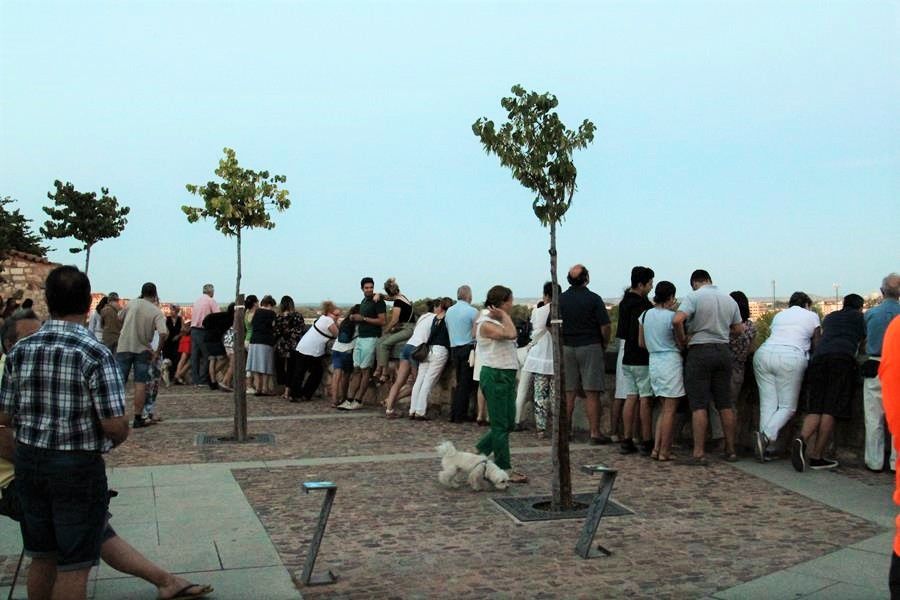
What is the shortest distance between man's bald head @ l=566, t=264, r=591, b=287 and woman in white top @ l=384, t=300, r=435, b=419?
10.3 ft

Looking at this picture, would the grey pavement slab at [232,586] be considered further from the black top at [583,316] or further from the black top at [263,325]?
the black top at [263,325]

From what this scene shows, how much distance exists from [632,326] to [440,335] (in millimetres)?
3634

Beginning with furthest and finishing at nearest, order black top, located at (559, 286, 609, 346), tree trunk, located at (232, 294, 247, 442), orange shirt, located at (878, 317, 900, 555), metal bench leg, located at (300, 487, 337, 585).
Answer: tree trunk, located at (232, 294, 247, 442), black top, located at (559, 286, 609, 346), metal bench leg, located at (300, 487, 337, 585), orange shirt, located at (878, 317, 900, 555)

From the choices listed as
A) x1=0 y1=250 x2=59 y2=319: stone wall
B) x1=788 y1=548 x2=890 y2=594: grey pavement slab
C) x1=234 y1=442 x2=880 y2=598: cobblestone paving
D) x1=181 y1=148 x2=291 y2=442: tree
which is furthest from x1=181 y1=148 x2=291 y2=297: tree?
x1=0 y1=250 x2=59 y2=319: stone wall

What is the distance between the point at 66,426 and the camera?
3953 mm

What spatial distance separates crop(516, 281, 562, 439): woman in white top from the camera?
10.6m

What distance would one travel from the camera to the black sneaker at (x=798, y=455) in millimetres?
8492

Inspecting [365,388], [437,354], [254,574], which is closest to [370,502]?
[254,574]

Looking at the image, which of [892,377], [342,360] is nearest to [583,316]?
[342,360]

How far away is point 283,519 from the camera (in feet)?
22.4

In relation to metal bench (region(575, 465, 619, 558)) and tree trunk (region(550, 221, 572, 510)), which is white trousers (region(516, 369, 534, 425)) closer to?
tree trunk (region(550, 221, 572, 510))

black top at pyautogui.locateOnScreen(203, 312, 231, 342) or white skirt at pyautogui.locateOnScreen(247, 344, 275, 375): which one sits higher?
black top at pyautogui.locateOnScreen(203, 312, 231, 342)

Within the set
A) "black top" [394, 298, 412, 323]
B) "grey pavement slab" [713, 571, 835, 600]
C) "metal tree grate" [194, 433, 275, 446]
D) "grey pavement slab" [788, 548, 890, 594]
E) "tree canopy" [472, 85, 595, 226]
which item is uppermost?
"tree canopy" [472, 85, 595, 226]

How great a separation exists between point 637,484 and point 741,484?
87cm
